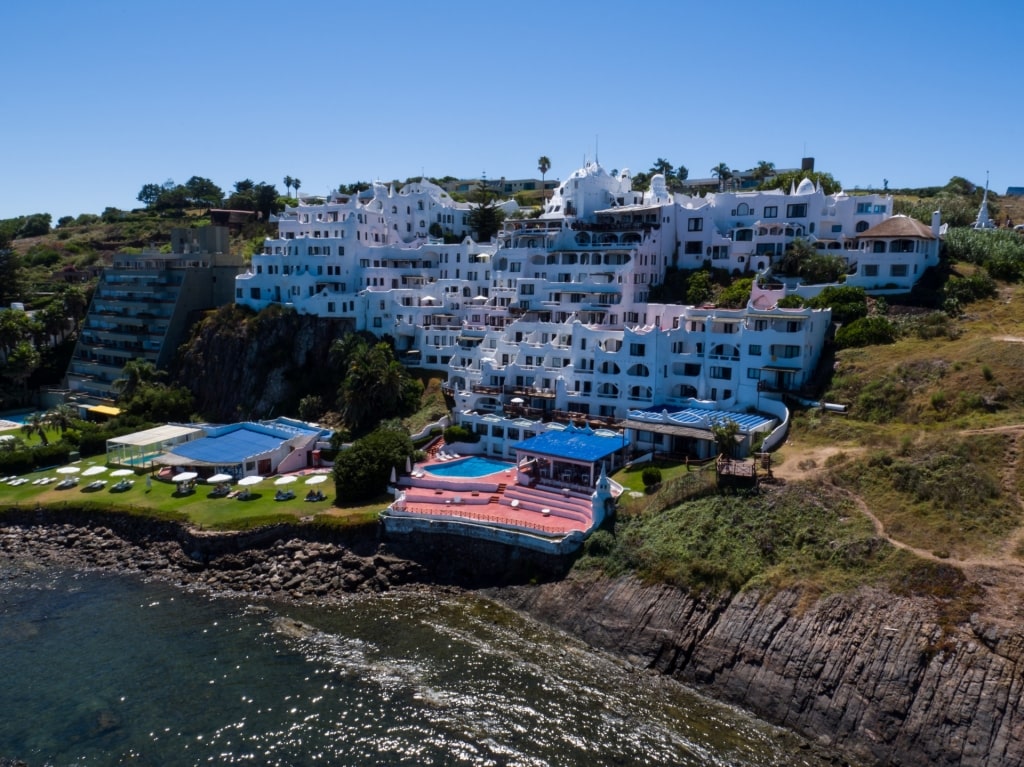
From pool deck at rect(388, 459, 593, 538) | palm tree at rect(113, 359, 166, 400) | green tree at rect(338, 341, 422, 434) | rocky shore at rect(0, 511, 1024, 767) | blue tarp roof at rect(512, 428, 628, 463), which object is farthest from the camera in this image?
palm tree at rect(113, 359, 166, 400)

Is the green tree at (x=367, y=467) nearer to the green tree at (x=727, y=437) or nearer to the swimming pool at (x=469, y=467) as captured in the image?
the swimming pool at (x=469, y=467)

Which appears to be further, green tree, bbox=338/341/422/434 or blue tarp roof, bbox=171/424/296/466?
green tree, bbox=338/341/422/434

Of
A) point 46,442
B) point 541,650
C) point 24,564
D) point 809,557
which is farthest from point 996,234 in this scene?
point 46,442

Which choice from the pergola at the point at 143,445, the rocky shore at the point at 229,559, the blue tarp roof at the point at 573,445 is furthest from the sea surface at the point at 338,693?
the pergola at the point at 143,445

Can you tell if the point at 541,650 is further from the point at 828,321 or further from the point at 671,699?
the point at 828,321

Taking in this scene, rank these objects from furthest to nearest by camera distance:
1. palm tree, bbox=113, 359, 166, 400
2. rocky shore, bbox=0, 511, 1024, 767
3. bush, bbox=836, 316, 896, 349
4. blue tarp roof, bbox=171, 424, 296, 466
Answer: palm tree, bbox=113, 359, 166, 400 → blue tarp roof, bbox=171, 424, 296, 466 → bush, bbox=836, 316, 896, 349 → rocky shore, bbox=0, 511, 1024, 767

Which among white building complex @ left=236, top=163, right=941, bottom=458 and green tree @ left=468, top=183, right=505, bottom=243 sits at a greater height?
green tree @ left=468, top=183, right=505, bottom=243

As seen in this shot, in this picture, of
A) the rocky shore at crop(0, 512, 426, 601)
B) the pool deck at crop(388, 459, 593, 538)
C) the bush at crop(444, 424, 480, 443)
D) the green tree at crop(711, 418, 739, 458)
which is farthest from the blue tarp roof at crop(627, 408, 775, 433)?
the rocky shore at crop(0, 512, 426, 601)

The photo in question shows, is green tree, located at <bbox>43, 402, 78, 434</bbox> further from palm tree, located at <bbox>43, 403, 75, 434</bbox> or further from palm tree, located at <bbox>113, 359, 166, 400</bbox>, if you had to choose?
palm tree, located at <bbox>113, 359, 166, 400</bbox>
